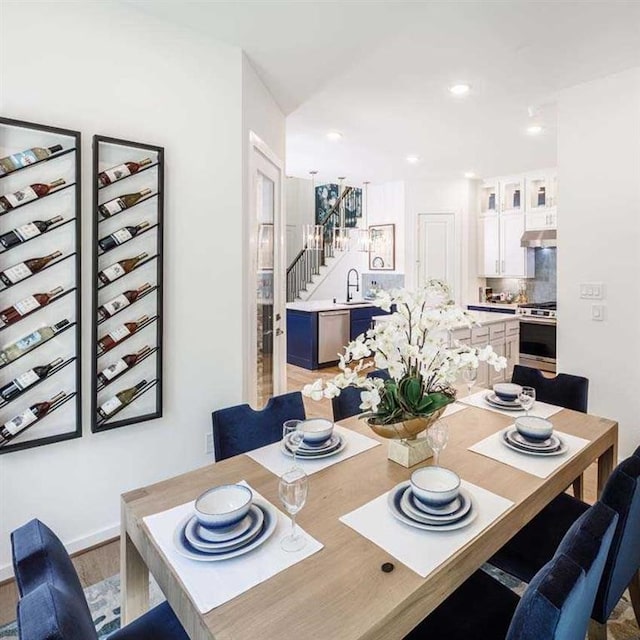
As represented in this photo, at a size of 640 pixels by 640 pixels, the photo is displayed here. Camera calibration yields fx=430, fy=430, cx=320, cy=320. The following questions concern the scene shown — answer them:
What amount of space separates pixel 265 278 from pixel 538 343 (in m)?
4.19

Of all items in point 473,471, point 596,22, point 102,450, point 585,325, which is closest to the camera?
point 473,471

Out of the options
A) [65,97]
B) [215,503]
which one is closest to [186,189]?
[65,97]

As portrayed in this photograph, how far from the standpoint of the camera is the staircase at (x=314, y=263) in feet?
27.9

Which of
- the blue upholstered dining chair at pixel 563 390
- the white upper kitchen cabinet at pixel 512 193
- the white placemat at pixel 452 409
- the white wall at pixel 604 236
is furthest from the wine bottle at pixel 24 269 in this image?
the white upper kitchen cabinet at pixel 512 193

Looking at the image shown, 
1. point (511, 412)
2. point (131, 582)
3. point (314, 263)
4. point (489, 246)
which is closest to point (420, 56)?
point (511, 412)

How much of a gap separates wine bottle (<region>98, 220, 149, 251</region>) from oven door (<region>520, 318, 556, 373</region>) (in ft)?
17.0

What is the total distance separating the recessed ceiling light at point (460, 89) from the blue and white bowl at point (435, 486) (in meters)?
3.00

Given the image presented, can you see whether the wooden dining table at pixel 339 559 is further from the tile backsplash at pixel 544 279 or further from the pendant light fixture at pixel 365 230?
the pendant light fixture at pixel 365 230

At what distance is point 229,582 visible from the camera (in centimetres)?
97

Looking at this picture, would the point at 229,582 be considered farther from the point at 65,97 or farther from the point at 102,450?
the point at 65,97

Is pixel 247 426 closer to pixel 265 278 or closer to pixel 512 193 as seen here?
pixel 265 278

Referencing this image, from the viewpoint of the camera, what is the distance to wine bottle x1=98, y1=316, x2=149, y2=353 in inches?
86.0

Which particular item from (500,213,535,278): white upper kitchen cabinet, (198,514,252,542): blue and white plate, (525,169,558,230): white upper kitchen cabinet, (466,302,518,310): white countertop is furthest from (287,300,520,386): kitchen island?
(198,514,252,542): blue and white plate

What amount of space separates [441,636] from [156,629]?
2.54 ft
